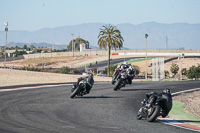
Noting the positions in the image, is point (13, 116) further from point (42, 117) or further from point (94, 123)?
point (94, 123)

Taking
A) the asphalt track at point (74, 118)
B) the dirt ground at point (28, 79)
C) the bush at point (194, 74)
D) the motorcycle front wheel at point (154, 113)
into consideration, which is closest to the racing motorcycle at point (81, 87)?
the asphalt track at point (74, 118)

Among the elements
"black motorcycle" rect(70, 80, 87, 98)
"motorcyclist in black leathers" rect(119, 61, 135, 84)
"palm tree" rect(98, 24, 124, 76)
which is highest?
"palm tree" rect(98, 24, 124, 76)

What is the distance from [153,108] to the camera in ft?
41.6

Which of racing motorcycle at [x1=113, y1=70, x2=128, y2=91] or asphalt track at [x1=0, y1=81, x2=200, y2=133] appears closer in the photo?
asphalt track at [x1=0, y1=81, x2=200, y2=133]

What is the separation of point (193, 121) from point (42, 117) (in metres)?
5.62

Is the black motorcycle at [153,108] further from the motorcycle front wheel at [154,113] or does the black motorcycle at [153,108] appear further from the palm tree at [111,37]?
the palm tree at [111,37]

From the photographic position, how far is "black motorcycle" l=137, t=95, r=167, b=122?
12.5m

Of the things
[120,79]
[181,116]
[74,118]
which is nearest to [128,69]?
[120,79]

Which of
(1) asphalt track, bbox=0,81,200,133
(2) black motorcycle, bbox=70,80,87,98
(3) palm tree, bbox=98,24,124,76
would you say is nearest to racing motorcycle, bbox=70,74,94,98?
(2) black motorcycle, bbox=70,80,87,98

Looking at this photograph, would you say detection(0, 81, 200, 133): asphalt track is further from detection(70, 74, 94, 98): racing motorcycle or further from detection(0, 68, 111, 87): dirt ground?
detection(0, 68, 111, 87): dirt ground

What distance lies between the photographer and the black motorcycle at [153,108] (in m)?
12.5

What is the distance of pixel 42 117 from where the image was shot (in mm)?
13086

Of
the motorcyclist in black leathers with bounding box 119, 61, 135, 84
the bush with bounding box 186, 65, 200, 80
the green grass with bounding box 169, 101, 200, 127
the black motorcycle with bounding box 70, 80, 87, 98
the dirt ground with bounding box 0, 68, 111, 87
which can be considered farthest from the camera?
the bush with bounding box 186, 65, 200, 80

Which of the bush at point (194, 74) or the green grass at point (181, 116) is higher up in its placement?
the bush at point (194, 74)
